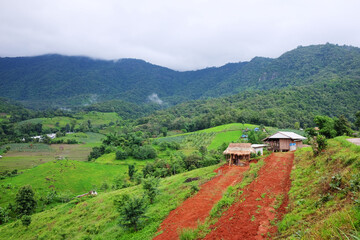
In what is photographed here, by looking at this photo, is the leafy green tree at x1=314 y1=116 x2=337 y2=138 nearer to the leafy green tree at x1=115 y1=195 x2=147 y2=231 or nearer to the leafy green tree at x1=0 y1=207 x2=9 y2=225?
the leafy green tree at x1=115 y1=195 x2=147 y2=231

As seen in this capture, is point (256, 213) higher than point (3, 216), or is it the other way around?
point (256, 213)

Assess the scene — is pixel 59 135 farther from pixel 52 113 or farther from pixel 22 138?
pixel 52 113

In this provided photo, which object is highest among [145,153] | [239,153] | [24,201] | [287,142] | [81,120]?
[287,142]

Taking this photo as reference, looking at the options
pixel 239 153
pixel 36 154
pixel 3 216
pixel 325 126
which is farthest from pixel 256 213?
pixel 36 154

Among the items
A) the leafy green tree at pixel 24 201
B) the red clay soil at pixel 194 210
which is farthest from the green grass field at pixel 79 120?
the red clay soil at pixel 194 210

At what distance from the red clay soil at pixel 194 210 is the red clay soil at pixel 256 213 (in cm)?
228

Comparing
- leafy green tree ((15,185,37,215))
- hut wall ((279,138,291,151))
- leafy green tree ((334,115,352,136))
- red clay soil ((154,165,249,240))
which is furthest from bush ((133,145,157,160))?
leafy green tree ((334,115,352,136))

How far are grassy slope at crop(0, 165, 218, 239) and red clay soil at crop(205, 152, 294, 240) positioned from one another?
227 inches

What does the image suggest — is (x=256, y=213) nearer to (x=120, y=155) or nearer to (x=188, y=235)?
(x=188, y=235)

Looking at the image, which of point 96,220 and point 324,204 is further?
point 96,220

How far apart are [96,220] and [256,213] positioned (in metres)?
20.5

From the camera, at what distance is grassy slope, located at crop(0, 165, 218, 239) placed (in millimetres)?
16258

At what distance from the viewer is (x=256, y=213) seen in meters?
10.7

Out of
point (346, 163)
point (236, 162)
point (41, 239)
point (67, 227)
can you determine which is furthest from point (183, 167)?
point (346, 163)
